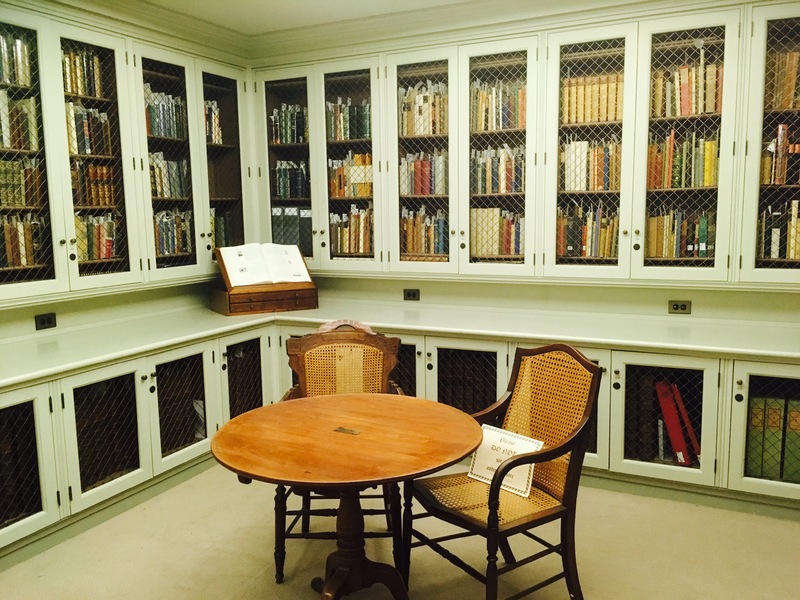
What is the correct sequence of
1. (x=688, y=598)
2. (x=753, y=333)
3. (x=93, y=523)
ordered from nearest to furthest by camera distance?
(x=688, y=598)
(x=93, y=523)
(x=753, y=333)

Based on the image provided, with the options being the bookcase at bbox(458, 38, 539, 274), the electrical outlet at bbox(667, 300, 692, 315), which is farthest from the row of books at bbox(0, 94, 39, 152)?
the electrical outlet at bbox(667, 300, 692, 315)

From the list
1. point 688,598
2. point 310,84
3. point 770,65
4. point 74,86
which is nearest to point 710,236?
point 770,65

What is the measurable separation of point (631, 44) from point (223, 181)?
254 centimetres

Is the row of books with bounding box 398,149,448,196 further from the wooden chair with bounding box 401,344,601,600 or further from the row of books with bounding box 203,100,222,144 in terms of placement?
the wooden chair with bounding box 401,344,601,600

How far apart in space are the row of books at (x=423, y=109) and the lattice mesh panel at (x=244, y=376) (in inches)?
63.3

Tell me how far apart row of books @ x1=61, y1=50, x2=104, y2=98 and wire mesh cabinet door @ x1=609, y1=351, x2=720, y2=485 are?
2.94 meters

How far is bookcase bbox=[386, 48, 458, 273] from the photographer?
367 cm

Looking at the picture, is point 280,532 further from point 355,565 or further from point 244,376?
point 244,376

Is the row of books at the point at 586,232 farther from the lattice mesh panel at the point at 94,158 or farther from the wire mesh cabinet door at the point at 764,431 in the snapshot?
the lattice mesh panel at the point at 94,158

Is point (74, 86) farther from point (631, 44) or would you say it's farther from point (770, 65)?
point (770, 65)

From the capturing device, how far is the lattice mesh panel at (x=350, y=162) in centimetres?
390

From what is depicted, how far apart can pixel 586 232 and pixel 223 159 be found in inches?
91.0

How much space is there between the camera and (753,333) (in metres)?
3.17

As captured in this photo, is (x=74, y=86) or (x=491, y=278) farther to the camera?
(x=491, y=278)
